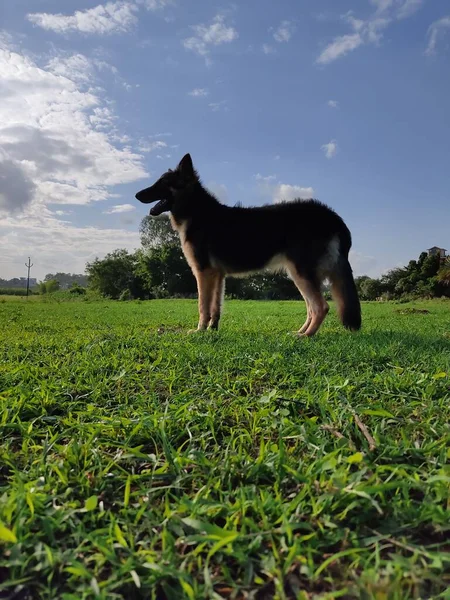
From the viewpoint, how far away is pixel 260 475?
127cm

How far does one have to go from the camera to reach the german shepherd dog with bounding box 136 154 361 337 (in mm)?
4516

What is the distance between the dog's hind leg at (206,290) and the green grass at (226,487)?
266 centimetres

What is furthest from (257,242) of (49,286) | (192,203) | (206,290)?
(49,286)

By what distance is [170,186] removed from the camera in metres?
5.38

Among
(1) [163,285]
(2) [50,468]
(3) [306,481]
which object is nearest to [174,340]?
(2) [50,468]

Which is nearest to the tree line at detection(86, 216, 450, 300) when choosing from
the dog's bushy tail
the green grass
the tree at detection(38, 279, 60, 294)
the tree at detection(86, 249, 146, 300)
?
the tree at detection(86, 249, 146, 300)

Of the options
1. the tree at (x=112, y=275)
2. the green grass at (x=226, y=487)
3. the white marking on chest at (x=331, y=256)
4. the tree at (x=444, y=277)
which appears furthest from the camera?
the tree at (x=112, y=275)

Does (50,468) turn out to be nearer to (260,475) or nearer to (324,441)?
(260,475)

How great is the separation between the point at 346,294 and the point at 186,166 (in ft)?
8.91

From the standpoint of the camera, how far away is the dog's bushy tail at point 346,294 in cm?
454

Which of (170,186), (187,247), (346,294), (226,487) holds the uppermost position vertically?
(170,186)

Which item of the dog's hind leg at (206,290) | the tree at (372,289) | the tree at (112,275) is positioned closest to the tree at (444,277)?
the tree at (372,289)

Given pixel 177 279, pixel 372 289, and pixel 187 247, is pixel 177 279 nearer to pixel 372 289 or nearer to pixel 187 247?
pixel 372 289

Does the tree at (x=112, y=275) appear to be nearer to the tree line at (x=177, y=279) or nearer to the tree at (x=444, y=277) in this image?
the tree line at (x=177, y=279)
